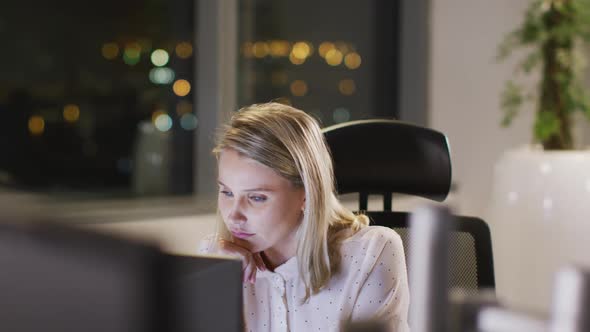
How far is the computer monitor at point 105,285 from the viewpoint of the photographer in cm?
55

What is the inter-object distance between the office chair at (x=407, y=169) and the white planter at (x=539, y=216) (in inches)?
58.3

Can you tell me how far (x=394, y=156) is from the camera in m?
1.76

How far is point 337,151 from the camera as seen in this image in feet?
5.72

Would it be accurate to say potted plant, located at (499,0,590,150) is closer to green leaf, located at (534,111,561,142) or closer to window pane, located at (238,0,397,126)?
green leaf, located at (534,111,561,142)

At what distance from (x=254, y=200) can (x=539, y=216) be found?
2.15m

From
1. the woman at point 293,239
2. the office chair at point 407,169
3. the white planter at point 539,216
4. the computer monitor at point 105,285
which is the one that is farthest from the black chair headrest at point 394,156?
the white planter at point 539,216

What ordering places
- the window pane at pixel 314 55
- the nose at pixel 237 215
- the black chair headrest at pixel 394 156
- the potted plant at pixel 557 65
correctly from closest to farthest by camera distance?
the nose at pixel 237 215 < the black chair headrest at pixel 394 156 < the potted plant at pixel 557 65 < the window pane at pixel 314 55

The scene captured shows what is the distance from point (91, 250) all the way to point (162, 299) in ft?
0.23

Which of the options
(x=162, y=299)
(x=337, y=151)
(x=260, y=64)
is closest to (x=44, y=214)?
(x=162, y=299)

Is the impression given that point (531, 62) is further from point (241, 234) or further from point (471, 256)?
point (241, 234)

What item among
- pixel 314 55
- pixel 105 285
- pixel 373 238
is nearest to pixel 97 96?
pixel 314 55

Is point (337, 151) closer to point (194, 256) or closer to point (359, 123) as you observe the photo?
point (359, 123)

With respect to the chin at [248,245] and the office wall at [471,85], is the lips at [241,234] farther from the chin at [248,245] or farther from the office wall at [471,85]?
the office wall at [471,85]

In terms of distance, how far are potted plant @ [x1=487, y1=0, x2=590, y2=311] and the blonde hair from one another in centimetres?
196
